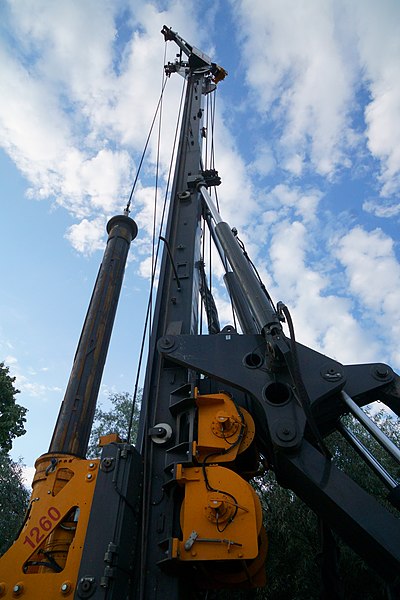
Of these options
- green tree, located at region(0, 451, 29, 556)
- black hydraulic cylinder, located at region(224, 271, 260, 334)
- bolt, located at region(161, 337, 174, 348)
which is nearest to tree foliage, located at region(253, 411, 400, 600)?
black hydraulic cylinder, located at region(224, 271, 260, 334)

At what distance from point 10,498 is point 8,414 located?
7418mm

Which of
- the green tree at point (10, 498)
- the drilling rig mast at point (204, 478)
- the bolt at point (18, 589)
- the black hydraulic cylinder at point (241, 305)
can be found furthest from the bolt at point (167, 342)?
the green tree at point (10, 498)

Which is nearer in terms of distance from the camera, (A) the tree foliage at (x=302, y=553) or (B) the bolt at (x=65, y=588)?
(B) the bolt at (x=65, y=588)

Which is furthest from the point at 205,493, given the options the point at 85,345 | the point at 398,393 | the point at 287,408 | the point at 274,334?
the point at 85,345

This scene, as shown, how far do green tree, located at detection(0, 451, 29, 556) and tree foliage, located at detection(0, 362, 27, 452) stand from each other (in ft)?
10.4

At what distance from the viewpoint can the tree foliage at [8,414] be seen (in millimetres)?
13606

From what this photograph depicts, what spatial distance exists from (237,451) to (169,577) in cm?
94

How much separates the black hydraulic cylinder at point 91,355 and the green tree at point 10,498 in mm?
14122

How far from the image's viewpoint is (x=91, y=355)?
4.64 meters

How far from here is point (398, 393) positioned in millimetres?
3051

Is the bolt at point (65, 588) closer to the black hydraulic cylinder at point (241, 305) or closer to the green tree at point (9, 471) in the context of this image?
the black hydraulic cylinder at point (241, 305)

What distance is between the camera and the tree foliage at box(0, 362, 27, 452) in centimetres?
1361

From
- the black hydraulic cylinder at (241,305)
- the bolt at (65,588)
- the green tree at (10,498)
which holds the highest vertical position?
the green tree at (10,498)

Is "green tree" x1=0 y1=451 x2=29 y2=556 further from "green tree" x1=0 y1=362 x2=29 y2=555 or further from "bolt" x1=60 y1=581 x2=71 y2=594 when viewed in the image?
"bolt" x1=60 y1=581 x2=71 y2=594
